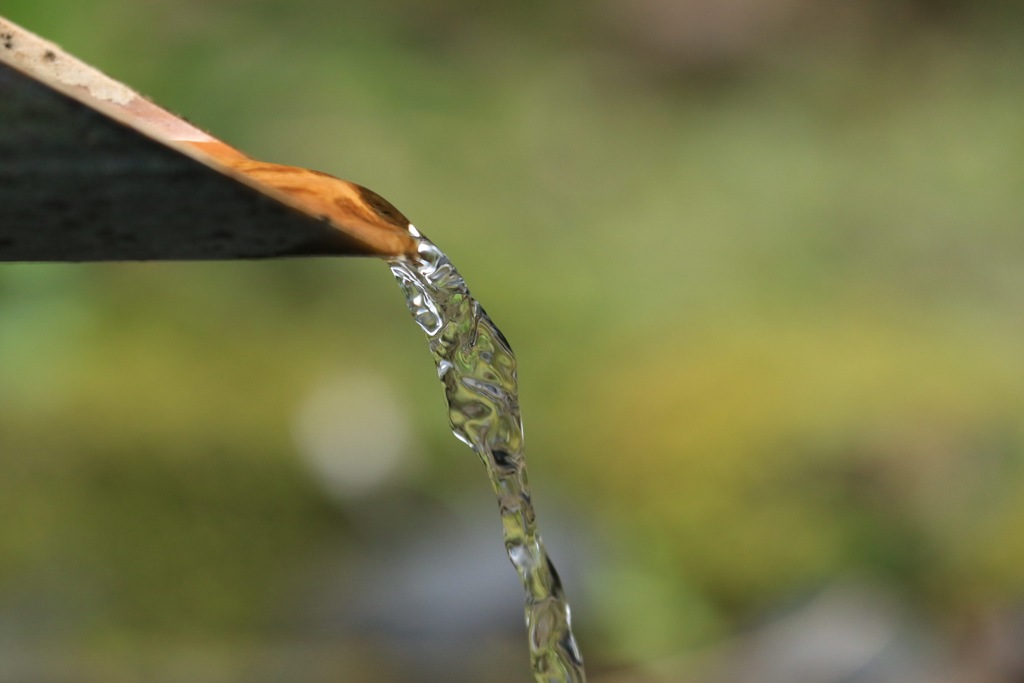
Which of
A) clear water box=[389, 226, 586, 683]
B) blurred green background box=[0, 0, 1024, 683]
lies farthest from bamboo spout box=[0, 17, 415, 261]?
blurred green background box=[0, 0, 1024, 683]

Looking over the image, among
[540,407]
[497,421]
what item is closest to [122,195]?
[497,421]

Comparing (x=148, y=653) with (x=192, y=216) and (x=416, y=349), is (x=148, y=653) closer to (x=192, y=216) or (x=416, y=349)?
(x=416, y=349)

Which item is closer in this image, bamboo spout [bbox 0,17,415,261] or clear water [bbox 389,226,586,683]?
bamboo spout [bbox 0,17,415,261]

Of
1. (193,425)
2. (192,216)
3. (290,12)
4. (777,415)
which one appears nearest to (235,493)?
(193,425)

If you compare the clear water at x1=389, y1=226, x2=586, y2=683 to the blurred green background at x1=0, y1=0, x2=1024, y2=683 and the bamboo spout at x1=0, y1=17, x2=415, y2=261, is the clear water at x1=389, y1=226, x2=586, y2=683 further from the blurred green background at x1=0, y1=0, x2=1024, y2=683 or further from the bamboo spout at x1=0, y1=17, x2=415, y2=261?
the blurred green background at x1=0, y1=0, x2=1024, y2=683

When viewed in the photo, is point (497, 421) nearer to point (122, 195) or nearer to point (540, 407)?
point (122, 195)

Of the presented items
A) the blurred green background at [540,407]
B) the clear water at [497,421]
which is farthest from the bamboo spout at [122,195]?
the blurred green background at [540,407]
